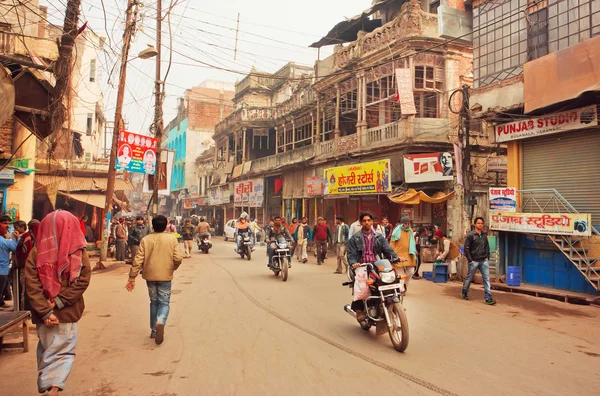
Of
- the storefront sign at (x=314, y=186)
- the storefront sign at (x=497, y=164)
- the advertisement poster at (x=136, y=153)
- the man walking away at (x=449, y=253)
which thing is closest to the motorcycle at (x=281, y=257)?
the man walking away at (x=449, y=253)

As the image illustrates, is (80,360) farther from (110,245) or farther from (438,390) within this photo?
(110,245)

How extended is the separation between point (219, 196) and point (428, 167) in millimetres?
26670

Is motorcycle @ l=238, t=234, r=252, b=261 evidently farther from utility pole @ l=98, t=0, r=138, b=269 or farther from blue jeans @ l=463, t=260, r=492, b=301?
blue jeans @ l=463, t=260, r=492, b=301

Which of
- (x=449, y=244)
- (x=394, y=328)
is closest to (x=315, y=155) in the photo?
(x=449, y=244)

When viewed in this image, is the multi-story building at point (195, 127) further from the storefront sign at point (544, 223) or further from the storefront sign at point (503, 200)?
the storefront sign at point (544, 223)

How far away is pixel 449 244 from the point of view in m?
12.4

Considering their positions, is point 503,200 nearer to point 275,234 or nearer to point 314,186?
point 275,234

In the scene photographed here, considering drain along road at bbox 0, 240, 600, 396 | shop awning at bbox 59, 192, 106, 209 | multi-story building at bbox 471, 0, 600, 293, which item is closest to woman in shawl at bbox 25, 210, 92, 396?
drain along road at bbox 0, 240, 600, 396

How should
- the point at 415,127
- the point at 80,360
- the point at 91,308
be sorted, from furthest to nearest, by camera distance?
the point at 415,127 < the point at 91,308 < the point at 80,360

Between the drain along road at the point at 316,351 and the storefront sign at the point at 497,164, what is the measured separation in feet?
32.6

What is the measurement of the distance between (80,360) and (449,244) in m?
10.0

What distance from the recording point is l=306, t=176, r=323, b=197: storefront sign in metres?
24.2

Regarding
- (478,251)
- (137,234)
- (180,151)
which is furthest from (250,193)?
(180,151)

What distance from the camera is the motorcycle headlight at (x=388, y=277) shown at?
570cm
